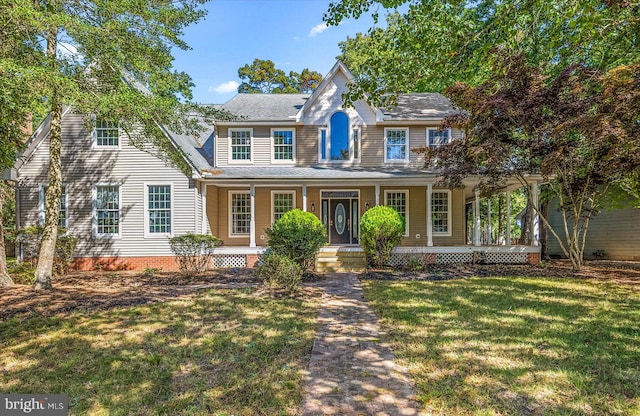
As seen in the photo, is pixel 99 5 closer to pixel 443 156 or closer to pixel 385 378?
pixel 385 378

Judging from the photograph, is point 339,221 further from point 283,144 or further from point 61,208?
point 61,208

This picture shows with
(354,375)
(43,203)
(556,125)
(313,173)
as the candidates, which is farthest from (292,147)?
(354,375)

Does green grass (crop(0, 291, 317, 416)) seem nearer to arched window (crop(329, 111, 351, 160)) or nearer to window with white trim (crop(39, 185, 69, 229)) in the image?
window with white trim (crop(39, 185, 69, 229))

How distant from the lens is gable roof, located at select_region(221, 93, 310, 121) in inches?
550

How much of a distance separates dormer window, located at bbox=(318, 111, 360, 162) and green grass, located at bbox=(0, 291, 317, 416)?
28.9 ft

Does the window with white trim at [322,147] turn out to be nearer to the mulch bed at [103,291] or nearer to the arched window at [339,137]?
the arched window at [339,137]

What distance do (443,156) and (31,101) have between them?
1024 cm

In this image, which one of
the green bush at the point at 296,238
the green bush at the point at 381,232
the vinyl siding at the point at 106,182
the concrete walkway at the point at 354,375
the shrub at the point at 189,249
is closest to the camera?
the concrete walkway at the point at 354,375

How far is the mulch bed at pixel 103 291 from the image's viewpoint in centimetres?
650

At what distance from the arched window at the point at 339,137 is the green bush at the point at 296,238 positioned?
5.29 meters

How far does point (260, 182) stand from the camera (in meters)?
12.5

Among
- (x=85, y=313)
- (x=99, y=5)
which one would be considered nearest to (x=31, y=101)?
(x=99, y=5)

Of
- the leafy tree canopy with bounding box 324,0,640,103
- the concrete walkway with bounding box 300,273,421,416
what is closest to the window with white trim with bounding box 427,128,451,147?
the leafy tree canopy with bounding box 324,0,640,103

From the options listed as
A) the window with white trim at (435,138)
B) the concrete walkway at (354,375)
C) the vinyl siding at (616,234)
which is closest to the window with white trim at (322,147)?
the window with white trim at (435,138)
